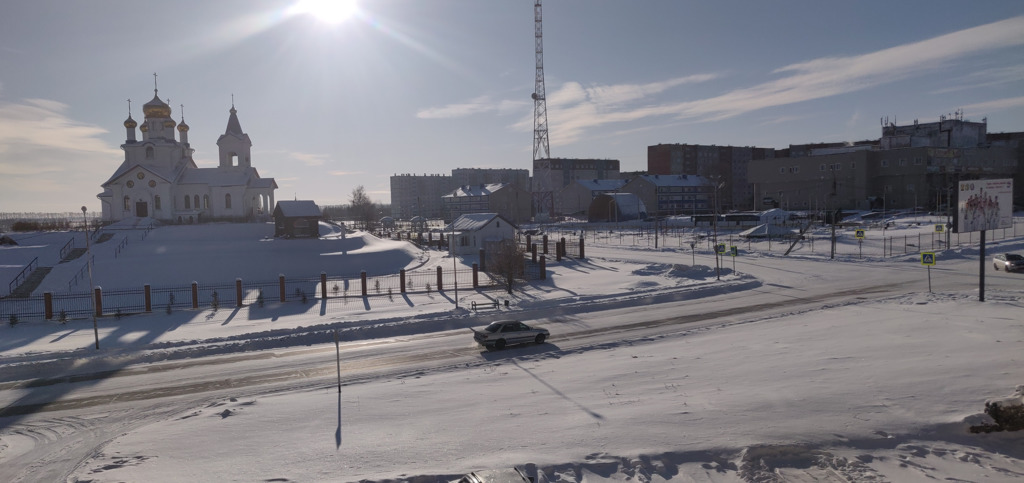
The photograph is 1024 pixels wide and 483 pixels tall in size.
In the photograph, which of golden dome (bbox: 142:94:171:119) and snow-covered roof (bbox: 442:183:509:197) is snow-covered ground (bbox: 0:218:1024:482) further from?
snow-covered roof (bbox: 442:183:509:197)

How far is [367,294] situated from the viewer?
31.8 m

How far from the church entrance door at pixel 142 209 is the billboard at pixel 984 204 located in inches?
2539

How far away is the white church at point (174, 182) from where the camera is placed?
58.2 meters

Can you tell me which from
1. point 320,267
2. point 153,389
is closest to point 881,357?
point 153,389

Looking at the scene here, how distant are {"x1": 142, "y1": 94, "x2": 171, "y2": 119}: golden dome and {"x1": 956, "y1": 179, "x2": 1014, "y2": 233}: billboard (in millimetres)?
68033

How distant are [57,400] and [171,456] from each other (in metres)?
6.73

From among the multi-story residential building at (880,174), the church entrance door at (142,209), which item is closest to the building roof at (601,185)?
the multi-story residential building at (880,174)

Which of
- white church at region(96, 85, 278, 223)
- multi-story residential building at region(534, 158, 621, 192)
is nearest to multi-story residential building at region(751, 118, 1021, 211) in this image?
white church at region(96, 85, 278, 223)

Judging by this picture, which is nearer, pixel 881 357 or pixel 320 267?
pixel 881 357

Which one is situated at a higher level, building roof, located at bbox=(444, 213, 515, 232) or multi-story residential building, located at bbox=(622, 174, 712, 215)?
multi-story residential building, located at bbox=(622, 174, 712, 215)

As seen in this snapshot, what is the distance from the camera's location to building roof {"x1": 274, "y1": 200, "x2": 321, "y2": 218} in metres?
52.7

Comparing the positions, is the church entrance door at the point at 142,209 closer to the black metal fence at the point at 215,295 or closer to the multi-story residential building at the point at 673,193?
the black metal fence at the point at 215,295

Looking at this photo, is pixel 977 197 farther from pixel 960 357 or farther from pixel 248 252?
pixel 248 252

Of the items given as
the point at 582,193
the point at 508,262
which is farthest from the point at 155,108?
the point at 582,193
